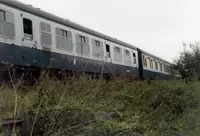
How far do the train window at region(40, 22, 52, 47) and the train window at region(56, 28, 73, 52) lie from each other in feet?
2.21

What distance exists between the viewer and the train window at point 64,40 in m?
14.8

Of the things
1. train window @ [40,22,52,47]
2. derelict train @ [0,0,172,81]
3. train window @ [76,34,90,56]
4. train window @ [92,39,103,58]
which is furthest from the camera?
train window @ [92,39,103,58]

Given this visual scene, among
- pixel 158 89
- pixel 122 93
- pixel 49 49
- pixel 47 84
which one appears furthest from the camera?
pixel 49 49

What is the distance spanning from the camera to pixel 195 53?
4072cm

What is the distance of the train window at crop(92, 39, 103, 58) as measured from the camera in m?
18.3

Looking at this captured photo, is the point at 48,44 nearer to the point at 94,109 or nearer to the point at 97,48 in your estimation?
the point at 97,48

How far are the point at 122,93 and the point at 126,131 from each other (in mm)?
3891

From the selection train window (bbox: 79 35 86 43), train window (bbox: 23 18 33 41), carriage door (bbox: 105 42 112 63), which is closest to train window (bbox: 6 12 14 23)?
train window (bbox: 23 18 33 41)

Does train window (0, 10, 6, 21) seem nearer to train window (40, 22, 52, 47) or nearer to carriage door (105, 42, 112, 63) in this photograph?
train window (40, 22, 52, 47)

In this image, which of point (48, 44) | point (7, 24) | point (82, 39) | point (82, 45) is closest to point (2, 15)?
point (7, 24)

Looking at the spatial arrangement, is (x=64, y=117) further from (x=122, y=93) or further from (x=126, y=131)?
(x=122, y=93)

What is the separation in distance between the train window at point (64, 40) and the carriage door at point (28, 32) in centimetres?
193

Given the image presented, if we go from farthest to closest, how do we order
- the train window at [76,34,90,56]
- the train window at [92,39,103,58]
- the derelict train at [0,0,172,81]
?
the train window at [92,39,103,58]
the train window at [76,34,90,56]
the derelict train at [0,0,172,81]

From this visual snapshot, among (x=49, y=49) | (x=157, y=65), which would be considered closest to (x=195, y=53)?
(x=157, y=65)
